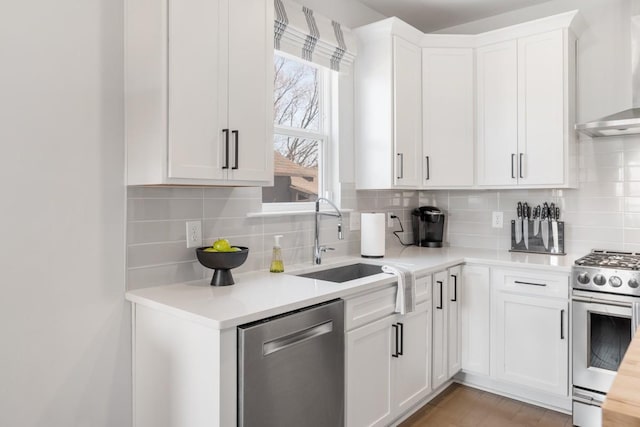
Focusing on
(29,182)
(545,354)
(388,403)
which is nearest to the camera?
(29,182)

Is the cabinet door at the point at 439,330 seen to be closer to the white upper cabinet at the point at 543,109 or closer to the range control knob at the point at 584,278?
the range control knob at the point at 584,278

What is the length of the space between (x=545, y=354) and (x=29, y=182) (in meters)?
2.83

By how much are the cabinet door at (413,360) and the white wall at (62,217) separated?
1373 mm

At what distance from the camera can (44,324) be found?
1700mm

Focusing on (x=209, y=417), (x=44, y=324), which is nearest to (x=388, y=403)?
(x=209, y=417)

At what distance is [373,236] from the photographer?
2957 mm

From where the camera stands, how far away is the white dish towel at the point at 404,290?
238cm

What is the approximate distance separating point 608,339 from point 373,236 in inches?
56.8

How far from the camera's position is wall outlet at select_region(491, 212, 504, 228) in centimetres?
345

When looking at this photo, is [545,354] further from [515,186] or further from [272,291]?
[272,291]

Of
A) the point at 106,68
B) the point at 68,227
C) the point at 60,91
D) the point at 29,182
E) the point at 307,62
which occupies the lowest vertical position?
the point at 68,227

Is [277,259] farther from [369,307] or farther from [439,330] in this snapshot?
[439,330]

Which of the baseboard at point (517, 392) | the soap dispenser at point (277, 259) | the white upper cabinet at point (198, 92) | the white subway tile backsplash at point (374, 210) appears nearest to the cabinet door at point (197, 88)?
the white upper cabinet at point (198, 92)

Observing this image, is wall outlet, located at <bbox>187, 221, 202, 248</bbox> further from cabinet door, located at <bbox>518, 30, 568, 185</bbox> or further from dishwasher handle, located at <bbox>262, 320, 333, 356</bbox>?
cabinet door, located at <bbox>518, 30, 568, 185</bbox>
